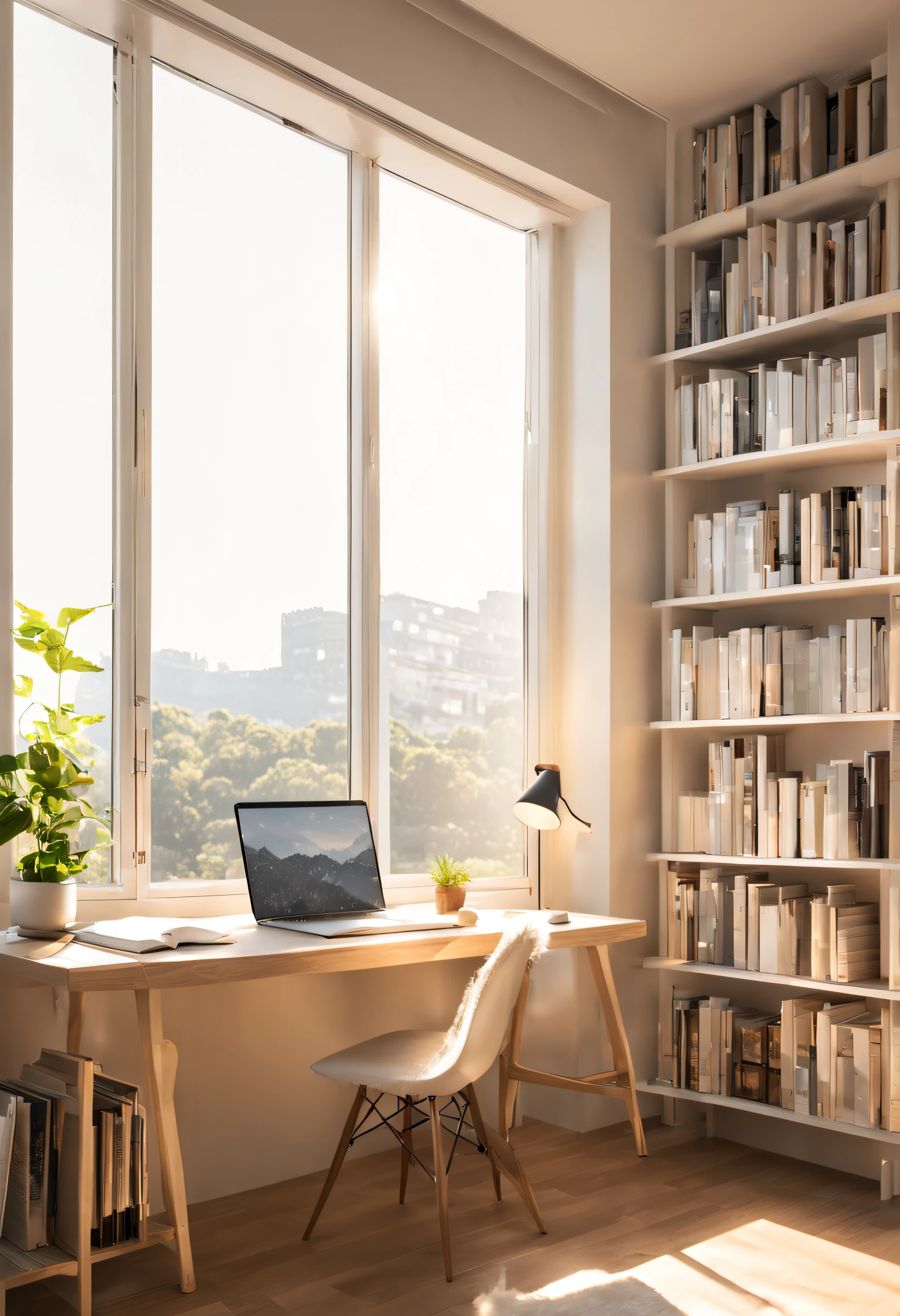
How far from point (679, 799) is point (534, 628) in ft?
2.27

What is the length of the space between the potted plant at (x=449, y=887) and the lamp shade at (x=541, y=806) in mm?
226

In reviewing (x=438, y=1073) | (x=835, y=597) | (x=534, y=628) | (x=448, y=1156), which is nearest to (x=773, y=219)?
(x=835, y=597)

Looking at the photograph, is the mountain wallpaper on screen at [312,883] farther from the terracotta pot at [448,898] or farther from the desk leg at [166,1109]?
the desk leg at [166,1109]

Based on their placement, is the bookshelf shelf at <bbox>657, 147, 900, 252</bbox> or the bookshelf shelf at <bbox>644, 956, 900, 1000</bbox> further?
the bookshelf shelf at <bbox>657, 147, 900, 252</bbox>

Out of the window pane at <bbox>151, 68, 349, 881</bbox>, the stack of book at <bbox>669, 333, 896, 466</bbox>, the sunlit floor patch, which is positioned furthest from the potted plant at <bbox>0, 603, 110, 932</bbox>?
the stack of book at <bbox>669, 333, 896, 466</bbox>

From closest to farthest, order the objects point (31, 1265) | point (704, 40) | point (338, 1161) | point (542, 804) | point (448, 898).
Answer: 1. point (31, 1265)
2. point (338, 1161)
3. point (448, 898)
4. point (542, 804)
5. point (704, 40)

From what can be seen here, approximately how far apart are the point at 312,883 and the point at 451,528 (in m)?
1.21

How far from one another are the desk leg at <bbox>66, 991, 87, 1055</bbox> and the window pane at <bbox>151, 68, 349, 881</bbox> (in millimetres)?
438

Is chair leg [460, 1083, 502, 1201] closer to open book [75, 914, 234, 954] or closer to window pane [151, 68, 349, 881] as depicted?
open book [75, 914, 234, 954]

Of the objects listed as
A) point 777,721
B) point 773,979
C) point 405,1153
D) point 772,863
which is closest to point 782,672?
point 777,721

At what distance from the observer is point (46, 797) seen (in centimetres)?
228

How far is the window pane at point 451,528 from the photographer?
3.27m

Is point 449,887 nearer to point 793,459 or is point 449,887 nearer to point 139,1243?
point 139,1243

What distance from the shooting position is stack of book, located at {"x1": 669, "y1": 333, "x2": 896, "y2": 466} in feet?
9.82
